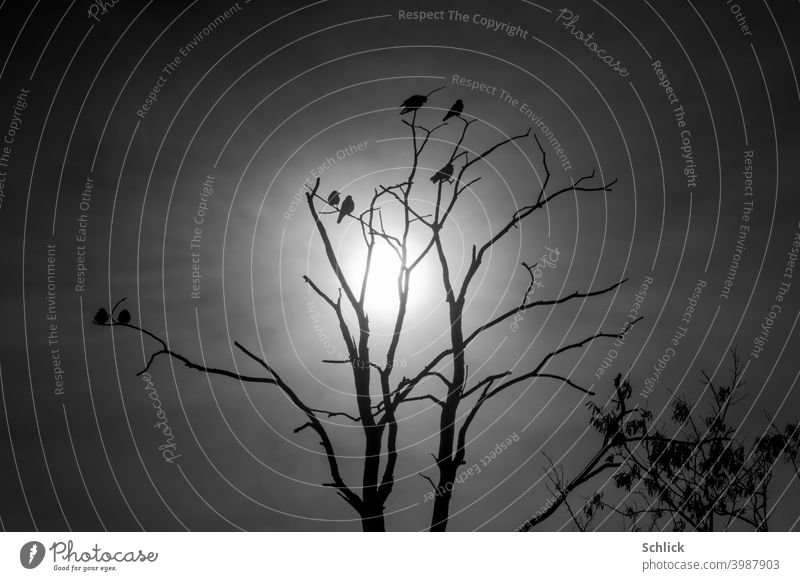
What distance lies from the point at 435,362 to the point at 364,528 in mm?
1445

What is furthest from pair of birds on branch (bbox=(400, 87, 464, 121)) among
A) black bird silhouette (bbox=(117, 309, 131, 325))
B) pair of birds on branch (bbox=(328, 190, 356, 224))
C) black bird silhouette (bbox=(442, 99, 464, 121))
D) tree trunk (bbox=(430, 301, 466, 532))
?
black bird silhouette (bbox=(117, 309, 131, 325))

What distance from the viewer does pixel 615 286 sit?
5398 mm

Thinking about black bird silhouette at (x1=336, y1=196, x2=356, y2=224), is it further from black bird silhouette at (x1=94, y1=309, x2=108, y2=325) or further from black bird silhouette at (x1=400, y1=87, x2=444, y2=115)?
black bird silhouette at (x1=94, y1=309, x2=108, y2=325)

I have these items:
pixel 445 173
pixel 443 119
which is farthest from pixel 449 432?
pixel 443 119

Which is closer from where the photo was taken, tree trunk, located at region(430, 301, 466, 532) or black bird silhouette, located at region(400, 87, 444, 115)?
tree trunk, located at region(430, 301, 466, 532)

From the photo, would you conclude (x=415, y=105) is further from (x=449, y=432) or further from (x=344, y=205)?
(x=449, y=432)
